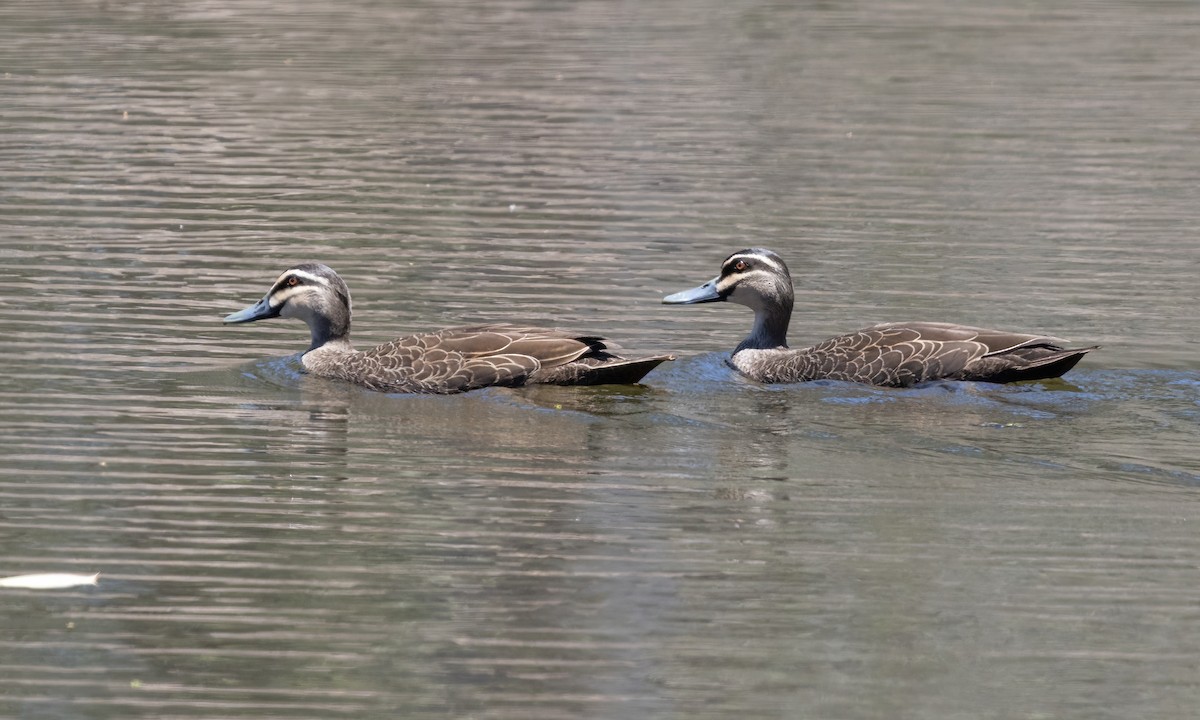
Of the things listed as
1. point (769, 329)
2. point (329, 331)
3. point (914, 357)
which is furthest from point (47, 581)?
point (769, 329)

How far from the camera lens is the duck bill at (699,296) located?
14.5 metres

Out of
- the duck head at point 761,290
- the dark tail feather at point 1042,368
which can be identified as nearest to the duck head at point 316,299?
the duck head at point 761,290

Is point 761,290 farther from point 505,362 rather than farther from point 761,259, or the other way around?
point 505,362

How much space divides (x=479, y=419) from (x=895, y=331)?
9.47 feet

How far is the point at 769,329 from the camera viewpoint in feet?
46.6

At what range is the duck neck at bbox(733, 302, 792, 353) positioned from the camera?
14117 millimetres

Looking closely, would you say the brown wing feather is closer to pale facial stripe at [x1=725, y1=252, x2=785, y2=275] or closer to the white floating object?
pale facial stripe at [x1=725, y1=252, x2=785, y2=275]

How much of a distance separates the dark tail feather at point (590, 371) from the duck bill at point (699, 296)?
153 cm

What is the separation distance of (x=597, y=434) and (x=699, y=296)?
2.75 metres

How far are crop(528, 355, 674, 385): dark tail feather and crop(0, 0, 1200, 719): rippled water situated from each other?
5.0 inches

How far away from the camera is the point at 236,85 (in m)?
29.8

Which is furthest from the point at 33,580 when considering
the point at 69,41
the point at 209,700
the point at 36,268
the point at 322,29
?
the point at 322,29

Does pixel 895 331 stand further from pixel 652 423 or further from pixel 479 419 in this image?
pixel 479 419

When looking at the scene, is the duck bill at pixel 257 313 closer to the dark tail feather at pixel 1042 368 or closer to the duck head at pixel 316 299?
the duck head at pixel 316 299
